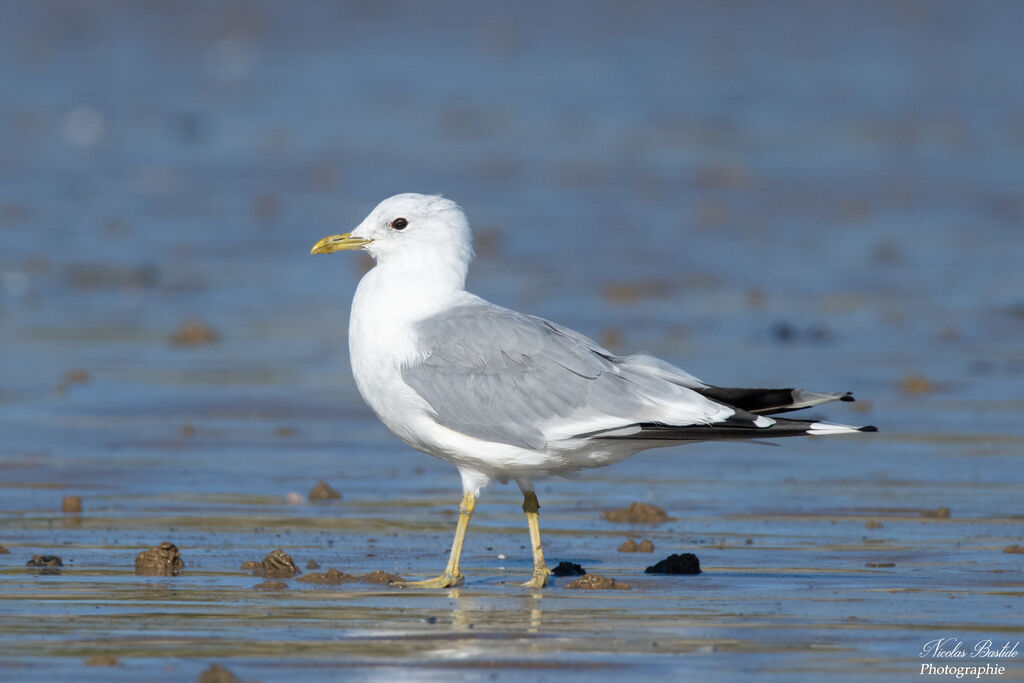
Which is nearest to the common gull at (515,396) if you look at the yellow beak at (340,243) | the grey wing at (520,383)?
the grey wing at (520,383)

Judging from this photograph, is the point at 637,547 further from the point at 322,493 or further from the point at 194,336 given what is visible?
the point at 194,336

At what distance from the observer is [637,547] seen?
749 centimetres

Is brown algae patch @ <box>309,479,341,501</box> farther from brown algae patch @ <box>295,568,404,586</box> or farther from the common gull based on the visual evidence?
brown algae patch @ <box>295,568,404,586</box>

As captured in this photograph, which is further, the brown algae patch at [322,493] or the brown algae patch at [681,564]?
the brown algae patch at [322,493]

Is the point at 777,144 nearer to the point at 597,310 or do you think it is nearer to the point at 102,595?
the point at 597,310

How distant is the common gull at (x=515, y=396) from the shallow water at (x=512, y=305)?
1.53 feet

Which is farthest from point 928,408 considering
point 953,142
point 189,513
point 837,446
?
point 953,142

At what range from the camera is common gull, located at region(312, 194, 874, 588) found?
273 inches

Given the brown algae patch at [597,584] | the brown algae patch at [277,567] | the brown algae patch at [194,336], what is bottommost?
the brown algae patch at [597,584]

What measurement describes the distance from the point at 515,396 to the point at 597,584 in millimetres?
813

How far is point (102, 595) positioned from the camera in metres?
6.44

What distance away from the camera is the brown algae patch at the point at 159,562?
22.3 ft
